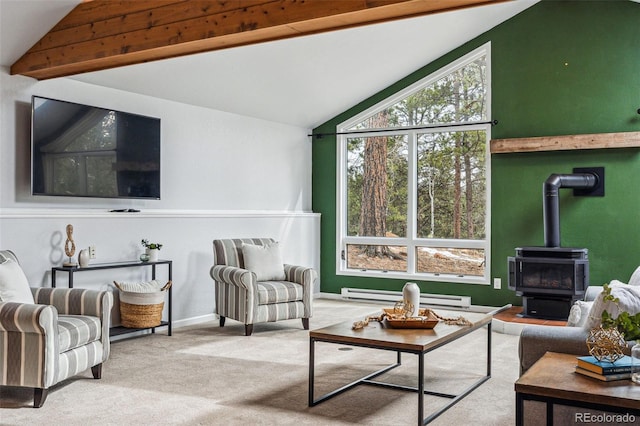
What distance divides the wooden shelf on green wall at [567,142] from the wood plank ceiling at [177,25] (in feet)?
11.6

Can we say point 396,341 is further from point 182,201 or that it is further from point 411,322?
point 182,201

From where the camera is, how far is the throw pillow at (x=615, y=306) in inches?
113

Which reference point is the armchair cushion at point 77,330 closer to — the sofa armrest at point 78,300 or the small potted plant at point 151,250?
the sofa armrest at point 78,300

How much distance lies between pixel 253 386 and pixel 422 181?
4234mm

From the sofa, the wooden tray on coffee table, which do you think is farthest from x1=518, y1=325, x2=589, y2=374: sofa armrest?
the wooden tray on coffee table

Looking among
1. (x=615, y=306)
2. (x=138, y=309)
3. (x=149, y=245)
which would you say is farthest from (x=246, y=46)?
(x=615, y=306)

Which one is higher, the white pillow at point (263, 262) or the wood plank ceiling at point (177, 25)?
the wood plank ceiling at point (177, 25)

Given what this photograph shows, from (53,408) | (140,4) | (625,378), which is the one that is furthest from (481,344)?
(140,4)

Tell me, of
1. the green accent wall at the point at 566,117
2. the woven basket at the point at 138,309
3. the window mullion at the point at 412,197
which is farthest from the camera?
the window mullion at the point at 412,197

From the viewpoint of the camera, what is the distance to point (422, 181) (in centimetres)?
759

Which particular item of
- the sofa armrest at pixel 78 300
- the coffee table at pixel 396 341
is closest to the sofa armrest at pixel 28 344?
the sofa armrest at pixel 78 300

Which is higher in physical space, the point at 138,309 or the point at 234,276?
the point at 234,276

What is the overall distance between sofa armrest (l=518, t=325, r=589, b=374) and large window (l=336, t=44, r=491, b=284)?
4.13 meters

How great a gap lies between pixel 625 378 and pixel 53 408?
295cm
